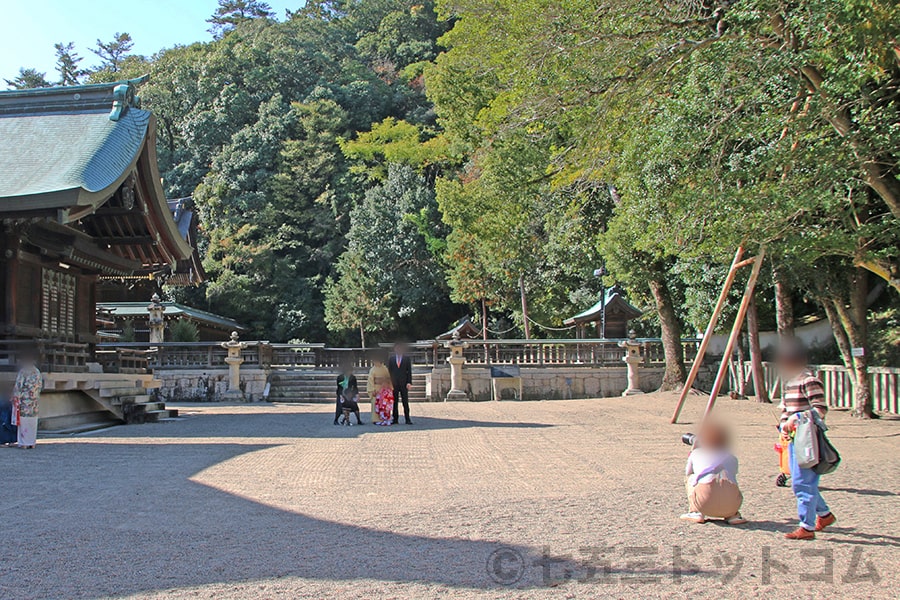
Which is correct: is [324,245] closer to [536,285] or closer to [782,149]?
[536,285]

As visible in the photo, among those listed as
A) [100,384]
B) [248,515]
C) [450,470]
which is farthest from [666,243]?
[100,384]

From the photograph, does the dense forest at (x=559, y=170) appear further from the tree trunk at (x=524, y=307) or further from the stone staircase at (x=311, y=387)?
the stone staircase at (x=311, y=387)

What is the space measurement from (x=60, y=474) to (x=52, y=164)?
27.9 ft

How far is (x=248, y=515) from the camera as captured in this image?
6.76 metres

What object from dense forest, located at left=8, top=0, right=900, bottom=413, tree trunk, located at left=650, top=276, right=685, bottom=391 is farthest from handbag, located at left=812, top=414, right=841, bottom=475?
tree trunk, located at left=650, top=276, right=685, bottom=391

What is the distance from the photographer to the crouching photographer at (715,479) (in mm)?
6207

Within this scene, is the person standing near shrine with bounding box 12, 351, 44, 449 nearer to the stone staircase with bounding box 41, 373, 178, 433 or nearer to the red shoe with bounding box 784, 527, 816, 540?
the stone staircase with bounding box 41, 373, 178, 433

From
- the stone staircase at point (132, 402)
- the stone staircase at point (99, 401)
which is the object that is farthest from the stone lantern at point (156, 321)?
the stone staircase at point (132, 402)

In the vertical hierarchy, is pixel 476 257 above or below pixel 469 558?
above

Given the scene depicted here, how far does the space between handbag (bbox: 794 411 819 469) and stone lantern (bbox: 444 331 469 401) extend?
19.3 m

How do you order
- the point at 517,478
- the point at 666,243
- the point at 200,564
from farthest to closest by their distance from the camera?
the point at 666,243 → the point at 517,478 → the point at 200,564

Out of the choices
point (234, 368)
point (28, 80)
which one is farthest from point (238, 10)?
point (234, 368)

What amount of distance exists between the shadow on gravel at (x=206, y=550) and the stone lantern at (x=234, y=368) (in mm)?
17535

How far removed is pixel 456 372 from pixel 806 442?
64.3 ft
